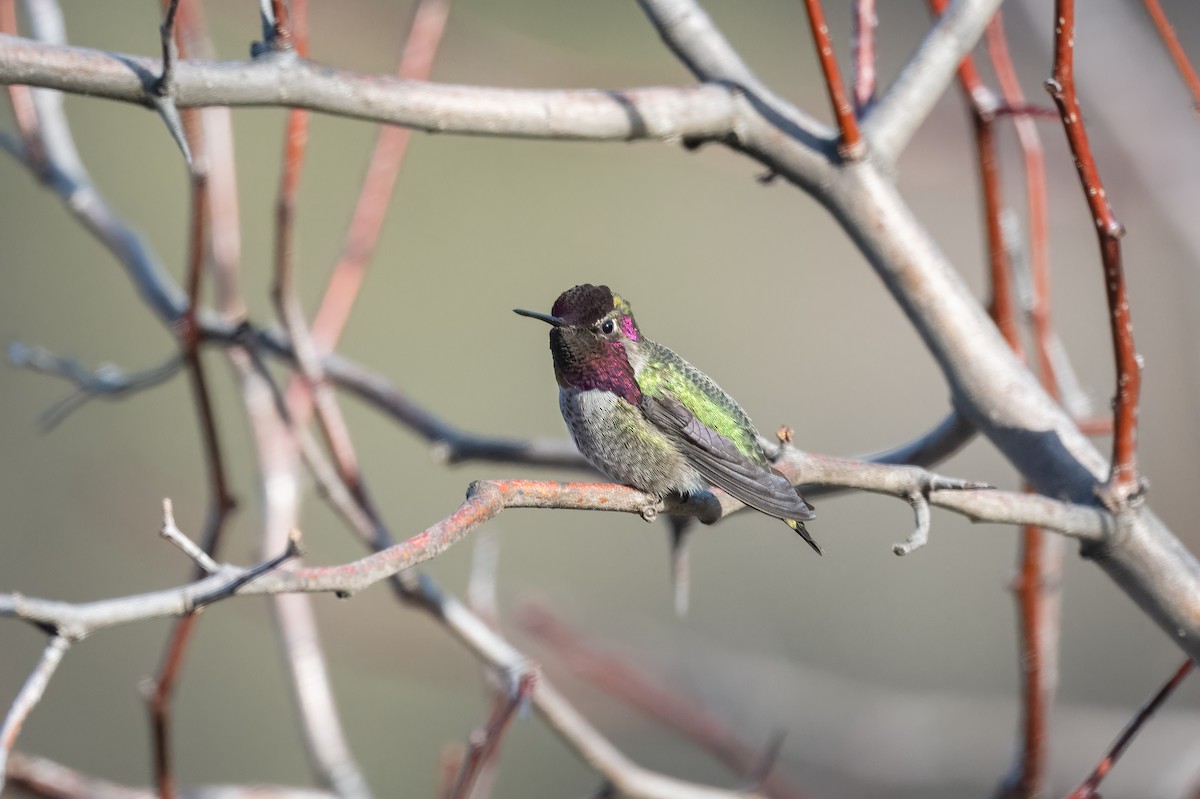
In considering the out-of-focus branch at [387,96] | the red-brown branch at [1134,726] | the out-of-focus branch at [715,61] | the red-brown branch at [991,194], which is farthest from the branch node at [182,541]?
the red-brown branch at [991,194]

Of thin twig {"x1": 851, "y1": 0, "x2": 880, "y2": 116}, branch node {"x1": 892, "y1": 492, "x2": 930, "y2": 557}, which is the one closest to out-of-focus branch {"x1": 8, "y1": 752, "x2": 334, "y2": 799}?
branch node {"x1": 892, "y1": 492, "x2": 930, "y2": 557}

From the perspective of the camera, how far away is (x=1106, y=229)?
99 centimetres

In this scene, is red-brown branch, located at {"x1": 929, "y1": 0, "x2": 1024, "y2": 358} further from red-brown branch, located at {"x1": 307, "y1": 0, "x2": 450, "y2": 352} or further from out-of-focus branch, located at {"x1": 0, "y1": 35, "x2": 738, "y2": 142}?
red-brown branch, located at {"x1": 307, "y1": 0, "x2": 450, "y2": 352}

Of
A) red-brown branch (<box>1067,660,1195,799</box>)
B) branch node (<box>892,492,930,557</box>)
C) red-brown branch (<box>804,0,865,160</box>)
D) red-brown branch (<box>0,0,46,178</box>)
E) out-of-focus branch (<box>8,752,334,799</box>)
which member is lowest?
out-of-focus branch (<box>8,752,334,799</box>)

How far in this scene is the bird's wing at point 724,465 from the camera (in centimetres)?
129

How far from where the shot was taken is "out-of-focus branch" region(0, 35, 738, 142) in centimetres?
97

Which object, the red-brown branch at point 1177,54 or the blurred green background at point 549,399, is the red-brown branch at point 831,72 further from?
the blurred green background at point 549,399

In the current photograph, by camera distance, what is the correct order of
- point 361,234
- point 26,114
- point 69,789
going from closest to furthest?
point 69,789 → point 26,114 → point 361,234

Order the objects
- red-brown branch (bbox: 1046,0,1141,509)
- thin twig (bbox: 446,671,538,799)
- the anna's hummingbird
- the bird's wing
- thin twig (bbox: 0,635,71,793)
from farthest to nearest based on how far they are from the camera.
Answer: the anna's hummingbird
the bird's wing
thin twig (bbox: 446,671,538,799)
red-brown branch (bbox: 1046,0,1141,509)
thin twig (bbox: 0,635,71,793)

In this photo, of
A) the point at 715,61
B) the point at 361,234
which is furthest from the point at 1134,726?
the point at 361,234

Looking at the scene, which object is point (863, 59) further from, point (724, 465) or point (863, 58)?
point (724, 465)

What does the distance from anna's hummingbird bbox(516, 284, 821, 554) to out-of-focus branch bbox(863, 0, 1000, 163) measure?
42cm

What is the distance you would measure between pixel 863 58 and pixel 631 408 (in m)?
0.59

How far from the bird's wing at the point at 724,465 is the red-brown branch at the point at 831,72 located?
0.41m
